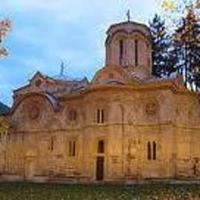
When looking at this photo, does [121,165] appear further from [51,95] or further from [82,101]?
[51,95]

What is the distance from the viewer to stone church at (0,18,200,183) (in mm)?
32031

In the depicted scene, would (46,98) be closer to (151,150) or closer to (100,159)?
(100,159)

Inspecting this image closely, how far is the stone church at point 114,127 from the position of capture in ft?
105

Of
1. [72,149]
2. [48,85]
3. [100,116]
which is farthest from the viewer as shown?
[48,85]

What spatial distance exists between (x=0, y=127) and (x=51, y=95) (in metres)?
20.5

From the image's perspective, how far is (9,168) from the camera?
38000mm

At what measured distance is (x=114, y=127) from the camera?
32250 millimetres

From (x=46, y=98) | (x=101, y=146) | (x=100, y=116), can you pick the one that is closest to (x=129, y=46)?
(x=100, y=116)

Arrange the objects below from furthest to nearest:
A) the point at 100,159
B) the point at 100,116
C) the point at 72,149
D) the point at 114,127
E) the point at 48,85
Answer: the point at 48,85, the point at 72,149, the point at 100,116, the point at 100,159, the point at 114,127

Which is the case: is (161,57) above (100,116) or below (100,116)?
above

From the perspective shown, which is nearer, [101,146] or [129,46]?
[101,146]

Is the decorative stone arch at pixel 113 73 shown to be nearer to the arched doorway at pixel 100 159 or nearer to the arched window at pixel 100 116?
the arched window at pixel 100 116

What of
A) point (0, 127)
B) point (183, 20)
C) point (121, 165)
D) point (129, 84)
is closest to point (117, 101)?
point (129, 84)

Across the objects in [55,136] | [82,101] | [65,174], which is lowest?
[65,174]
